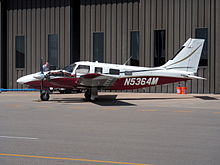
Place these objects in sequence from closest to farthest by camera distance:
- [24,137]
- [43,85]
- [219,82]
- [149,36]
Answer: [24,137], [43,85], [219,82], [149,36]

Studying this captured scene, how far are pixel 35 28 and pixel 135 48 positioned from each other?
31.5 ft

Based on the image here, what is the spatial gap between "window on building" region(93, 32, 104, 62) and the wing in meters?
9.22

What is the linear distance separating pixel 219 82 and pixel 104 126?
1667 cm

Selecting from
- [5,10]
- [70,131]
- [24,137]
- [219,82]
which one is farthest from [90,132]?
[5,10]

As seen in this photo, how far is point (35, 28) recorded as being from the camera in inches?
1168

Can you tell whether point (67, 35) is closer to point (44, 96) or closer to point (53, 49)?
point (53, 49)

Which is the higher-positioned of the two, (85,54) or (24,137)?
(85,54)

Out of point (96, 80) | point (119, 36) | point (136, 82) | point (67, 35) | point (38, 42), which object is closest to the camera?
point (96, 80)

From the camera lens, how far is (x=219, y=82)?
24234 mm

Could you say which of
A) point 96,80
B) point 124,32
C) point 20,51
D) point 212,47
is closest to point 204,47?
point 212,47

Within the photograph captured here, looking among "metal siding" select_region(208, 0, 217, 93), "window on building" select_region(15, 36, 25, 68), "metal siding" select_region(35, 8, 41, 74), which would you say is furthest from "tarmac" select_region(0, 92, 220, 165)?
"window on building" select_region(15, 36, 25, 68)

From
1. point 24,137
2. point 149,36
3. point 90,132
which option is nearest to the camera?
point 24,137

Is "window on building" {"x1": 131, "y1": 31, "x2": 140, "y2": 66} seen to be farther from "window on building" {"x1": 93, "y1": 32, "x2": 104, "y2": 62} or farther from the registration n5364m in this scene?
the registration n5364m

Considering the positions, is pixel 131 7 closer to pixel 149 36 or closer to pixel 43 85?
pixel 149 36
